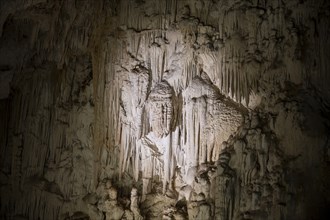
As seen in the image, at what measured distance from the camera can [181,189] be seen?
634cm

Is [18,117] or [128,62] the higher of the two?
[128,62]

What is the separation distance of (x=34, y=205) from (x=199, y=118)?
9.60 feet

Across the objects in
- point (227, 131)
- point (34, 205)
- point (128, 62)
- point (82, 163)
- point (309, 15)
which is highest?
point (309, 15)

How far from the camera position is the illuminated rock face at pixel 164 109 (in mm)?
5781

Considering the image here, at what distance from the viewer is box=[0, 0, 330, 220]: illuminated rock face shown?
5.78m

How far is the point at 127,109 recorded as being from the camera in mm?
6668

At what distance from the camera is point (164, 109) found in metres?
6.43

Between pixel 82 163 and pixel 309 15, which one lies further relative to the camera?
pixel 82 163

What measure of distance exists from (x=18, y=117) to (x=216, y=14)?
3.64m

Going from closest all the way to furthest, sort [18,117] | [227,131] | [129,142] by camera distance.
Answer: [227,131], [129,142], [18,117]

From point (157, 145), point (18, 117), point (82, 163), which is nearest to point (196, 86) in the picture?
point (157, 145)

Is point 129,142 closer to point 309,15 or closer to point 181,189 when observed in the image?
point 181,189

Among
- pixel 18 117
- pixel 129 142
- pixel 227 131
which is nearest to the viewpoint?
pixel 227 131

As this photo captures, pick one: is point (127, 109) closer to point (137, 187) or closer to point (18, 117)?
point (137, 187)
